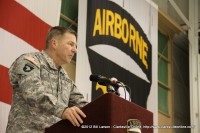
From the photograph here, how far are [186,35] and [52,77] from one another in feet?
23.6

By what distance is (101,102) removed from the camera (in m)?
1.75

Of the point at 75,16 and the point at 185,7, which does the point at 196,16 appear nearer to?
the point at 185,7

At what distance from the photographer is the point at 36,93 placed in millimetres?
1934

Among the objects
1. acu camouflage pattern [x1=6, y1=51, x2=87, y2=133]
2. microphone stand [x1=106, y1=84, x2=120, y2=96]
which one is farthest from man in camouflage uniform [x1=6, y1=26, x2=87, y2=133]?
microphone stand [x1=106, y1=84, x2=120, y2=96]

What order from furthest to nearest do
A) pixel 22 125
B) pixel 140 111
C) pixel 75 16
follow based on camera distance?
pixel 75 16 < pixel 22 125 < pixel 140 111

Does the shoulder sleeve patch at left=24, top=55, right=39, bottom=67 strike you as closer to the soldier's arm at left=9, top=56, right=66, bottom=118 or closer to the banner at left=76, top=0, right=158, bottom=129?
the soldier's arm at left=9, top=56, right=66, bottom=118

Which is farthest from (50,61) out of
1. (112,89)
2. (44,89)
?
(112,89)

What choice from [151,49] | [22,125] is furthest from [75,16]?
[22,125]

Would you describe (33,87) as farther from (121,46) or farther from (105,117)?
(121,46)

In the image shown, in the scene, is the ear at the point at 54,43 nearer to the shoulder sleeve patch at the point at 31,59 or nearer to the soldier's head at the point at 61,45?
the soldier's head at the point at 61,45

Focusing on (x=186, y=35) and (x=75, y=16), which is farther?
(x=186, y=35)

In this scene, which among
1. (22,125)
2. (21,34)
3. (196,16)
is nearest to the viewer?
(22,125)

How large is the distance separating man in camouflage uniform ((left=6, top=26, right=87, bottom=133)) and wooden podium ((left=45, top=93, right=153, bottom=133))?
37mm

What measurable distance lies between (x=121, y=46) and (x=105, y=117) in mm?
3568
